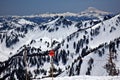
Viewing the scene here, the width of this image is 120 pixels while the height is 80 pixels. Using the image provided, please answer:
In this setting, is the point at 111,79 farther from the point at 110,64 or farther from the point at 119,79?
the point at 110,64

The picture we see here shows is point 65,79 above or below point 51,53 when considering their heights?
below

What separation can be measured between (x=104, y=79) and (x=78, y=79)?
15.3 ft

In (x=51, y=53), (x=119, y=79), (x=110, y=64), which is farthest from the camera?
(x=110, y=64)

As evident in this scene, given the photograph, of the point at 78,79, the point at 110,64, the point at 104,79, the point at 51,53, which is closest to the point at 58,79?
the point at 78,79

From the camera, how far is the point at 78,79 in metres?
48.4

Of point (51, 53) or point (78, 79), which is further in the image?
point (78, 79)

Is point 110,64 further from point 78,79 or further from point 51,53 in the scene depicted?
point 51,53

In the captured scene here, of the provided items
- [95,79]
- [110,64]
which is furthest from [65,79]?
[110,64]

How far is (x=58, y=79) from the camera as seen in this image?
51750 mm

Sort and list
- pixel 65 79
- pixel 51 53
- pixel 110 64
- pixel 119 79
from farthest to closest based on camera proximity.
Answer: pixel 110 64 < pixel 65 79 < pixel 119 79 < pixel 51 53

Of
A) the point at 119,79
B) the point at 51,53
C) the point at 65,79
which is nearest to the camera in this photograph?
the point at 51,53

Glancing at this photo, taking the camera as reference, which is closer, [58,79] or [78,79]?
[78,79]

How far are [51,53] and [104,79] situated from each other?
16168 millimetres

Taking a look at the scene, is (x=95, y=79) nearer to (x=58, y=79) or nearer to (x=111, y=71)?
(x=58, y=79)
